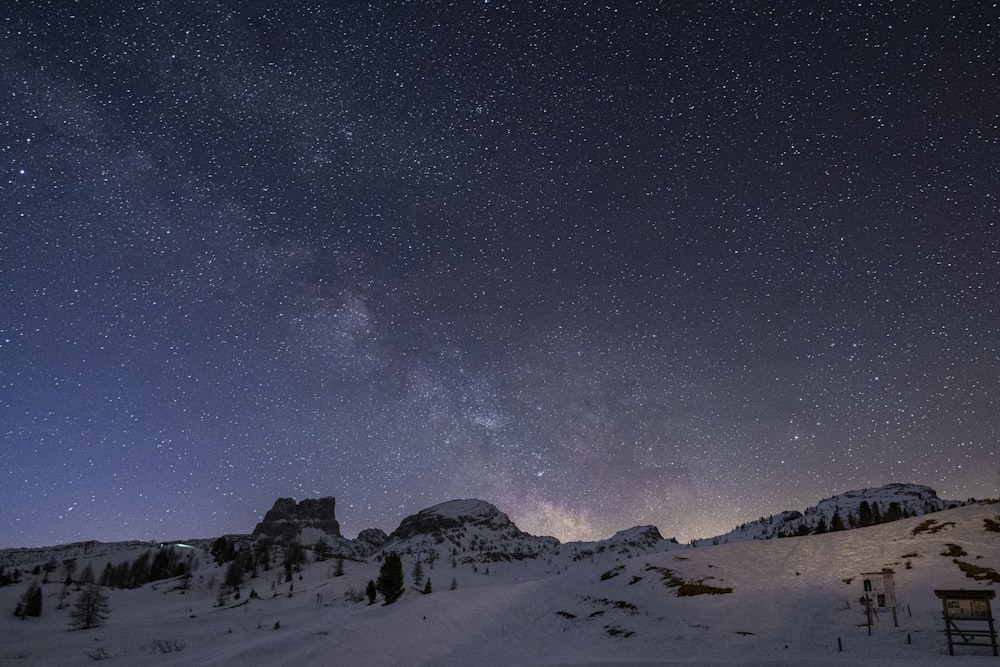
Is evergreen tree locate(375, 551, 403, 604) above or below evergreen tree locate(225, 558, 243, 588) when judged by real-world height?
above

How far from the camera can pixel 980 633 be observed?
24.8 metres

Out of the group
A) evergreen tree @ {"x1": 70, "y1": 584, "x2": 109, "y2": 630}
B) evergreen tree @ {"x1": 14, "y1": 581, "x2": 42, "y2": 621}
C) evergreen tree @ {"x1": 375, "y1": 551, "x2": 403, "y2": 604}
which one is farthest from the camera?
evergreen tree @ {"x1": 14, "y1": 581, "x2": 42, "y2": 621}

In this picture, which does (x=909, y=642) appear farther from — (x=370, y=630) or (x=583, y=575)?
(x=583, y=575)

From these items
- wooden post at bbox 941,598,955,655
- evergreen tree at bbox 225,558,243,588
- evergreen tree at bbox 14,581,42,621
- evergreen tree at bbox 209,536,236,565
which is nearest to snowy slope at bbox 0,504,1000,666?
wooden post at bbox 941,598,955,655

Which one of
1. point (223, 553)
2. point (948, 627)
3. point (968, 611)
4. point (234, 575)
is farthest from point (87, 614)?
point (223, 553)

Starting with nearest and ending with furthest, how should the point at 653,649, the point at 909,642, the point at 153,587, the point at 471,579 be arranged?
the point at 909,642 < the point at 653,649 < the point at 153,587 < the point at 471,579

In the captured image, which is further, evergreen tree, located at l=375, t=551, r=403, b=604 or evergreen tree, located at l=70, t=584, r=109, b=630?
evergreen tree, located at l=70, t=584, r=109, b=630

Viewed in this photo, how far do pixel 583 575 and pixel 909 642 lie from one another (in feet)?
129

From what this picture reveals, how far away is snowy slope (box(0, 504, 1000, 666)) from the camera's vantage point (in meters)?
31.3

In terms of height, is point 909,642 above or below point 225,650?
above

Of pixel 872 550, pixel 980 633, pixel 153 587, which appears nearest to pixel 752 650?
pixel 980 633

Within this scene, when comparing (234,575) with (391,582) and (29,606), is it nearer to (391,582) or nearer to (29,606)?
(29,606)

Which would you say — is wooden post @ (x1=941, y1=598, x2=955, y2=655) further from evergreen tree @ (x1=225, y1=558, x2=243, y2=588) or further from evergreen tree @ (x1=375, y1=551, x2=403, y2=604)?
evergreen tree @ (x1=225, y1=558, x2=243, y2=588)

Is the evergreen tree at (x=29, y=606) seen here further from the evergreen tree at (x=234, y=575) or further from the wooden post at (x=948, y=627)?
the wooden post at (x=948, y=627)
